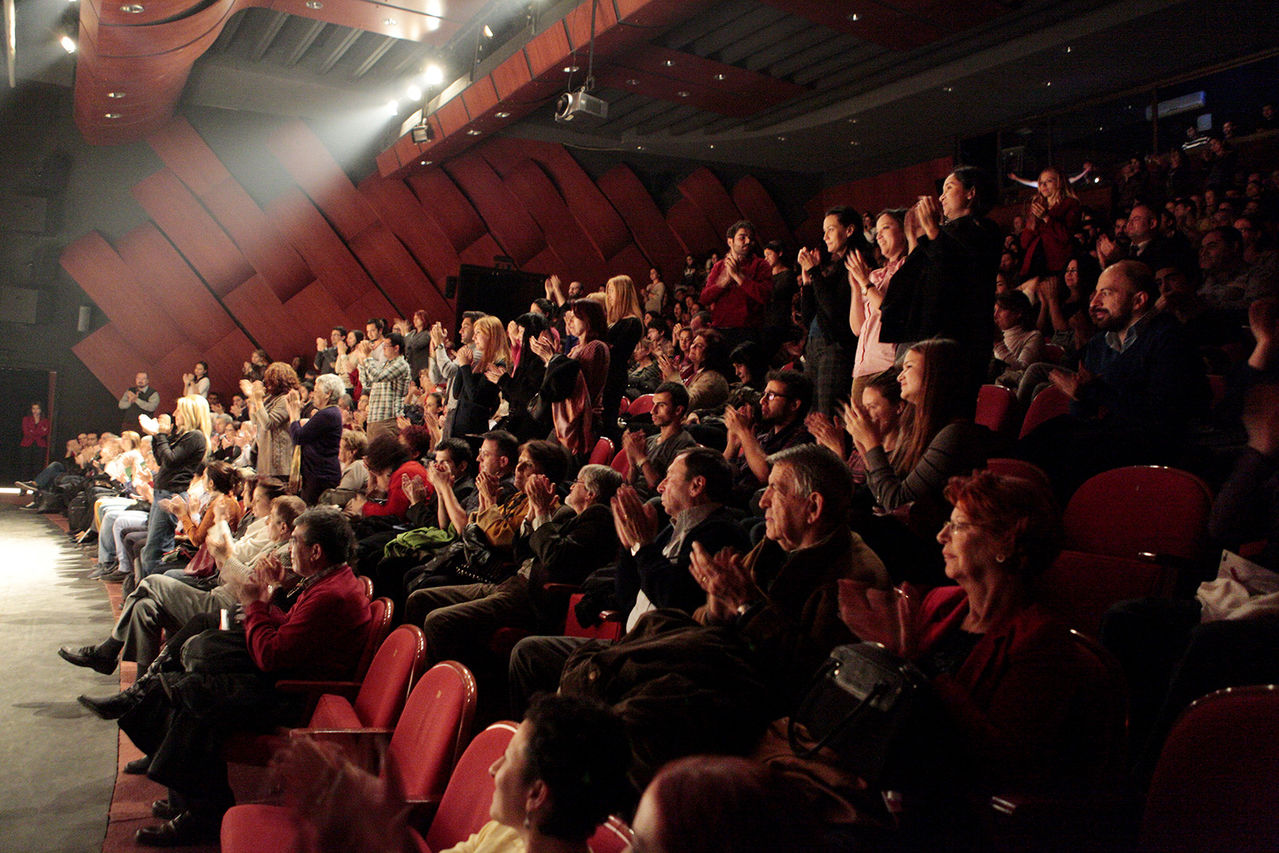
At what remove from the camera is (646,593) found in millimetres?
2281

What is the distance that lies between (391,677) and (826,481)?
46.8 inches

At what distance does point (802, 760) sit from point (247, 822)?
3.63 feet

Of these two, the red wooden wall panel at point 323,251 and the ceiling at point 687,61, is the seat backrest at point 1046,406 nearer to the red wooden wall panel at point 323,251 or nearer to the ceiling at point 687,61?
the ceiling at point 687,61

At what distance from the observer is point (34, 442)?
12148mm

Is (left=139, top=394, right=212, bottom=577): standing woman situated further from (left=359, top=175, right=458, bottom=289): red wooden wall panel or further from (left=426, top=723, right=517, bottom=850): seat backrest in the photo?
(left=359, top=175, right=458, bottom=289): red wooden wall panel

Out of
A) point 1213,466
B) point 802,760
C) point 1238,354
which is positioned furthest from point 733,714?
point 1238,354

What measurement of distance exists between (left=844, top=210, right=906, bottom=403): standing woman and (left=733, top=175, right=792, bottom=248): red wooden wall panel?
959cm

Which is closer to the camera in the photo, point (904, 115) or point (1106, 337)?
point (1106, 337)

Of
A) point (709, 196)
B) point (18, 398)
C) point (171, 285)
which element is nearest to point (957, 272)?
point (709, 196)

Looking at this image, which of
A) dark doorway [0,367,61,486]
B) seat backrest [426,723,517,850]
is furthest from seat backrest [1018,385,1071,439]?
dark doorway [0,367,61,486]

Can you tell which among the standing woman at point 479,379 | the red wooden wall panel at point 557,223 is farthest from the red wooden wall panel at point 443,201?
the standing woman at point 479,379

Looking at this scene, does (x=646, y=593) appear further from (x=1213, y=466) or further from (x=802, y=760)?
(x=1213, y=466)

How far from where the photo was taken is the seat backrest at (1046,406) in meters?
3.44

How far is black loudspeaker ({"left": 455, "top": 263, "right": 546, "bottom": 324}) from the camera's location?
327 inches
